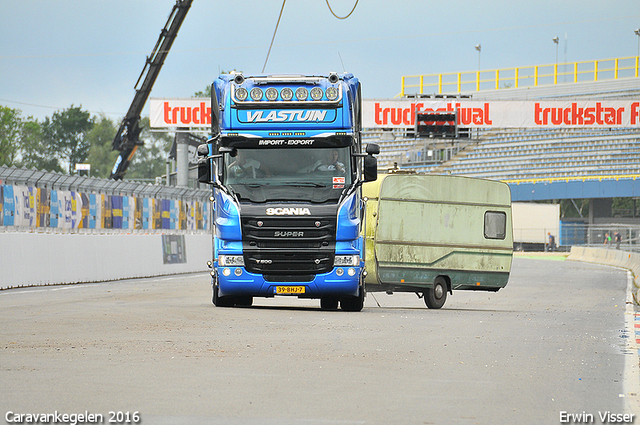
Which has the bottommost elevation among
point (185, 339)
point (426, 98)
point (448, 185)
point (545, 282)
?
point (545, 282)

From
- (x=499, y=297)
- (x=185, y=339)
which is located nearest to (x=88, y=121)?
(x=499, y=297)

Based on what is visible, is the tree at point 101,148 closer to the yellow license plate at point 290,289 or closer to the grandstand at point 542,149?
the grandstand at point 542,149

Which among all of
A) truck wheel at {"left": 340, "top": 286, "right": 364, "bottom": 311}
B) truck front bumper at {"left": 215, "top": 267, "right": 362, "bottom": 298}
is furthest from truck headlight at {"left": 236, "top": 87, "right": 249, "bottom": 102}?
truck wheel at {"left": 340, "top": 286, "right": 364, "bottom": 311}

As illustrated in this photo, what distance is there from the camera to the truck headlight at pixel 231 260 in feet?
48.6

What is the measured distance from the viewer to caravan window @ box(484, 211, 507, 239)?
18.4 metres

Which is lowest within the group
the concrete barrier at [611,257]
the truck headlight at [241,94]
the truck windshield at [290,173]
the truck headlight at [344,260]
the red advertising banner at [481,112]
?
the concrete barrier at [611,257]

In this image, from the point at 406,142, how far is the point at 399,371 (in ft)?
242

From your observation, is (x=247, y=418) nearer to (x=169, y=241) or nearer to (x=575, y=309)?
(x=575, y=309)

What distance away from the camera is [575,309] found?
1861cm

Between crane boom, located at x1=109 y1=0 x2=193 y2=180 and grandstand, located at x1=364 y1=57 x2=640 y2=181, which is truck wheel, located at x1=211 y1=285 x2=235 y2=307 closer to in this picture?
crane boom, located at x1=109 y1=0 x2=193 y2=180

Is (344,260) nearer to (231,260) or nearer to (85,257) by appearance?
(231,260)

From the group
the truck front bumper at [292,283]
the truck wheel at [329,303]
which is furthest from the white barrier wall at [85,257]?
the truck wheel at [329,303]

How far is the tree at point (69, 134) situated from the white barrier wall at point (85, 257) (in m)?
102

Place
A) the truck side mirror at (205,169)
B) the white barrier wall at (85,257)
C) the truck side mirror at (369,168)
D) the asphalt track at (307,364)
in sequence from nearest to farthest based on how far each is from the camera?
1. the asphalt track at (307,364)
2. the truck side mirror at (369,168)
3. the truck side mirror at (205,169)
4. the white barrier wall at (85,257)
